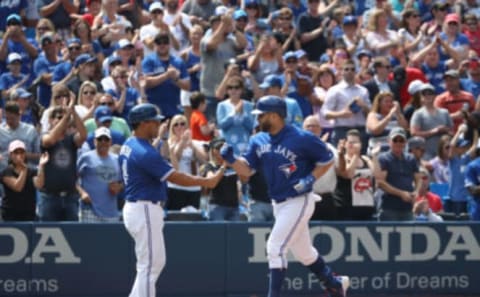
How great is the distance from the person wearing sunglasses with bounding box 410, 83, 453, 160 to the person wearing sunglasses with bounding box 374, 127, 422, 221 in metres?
2.13

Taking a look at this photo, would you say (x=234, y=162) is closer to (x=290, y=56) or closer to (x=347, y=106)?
(x=347, y=106)

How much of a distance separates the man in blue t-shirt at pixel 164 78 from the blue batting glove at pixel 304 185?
638cm

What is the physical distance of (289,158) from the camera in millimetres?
12266

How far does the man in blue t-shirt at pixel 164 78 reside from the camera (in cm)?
1838

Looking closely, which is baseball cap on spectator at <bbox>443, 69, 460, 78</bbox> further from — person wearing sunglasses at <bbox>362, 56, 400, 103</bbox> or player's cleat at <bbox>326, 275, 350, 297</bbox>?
player's cleat at <bbox>326, 275, 350, 297</bbox>

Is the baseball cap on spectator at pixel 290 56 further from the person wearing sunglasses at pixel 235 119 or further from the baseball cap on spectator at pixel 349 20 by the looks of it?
the baseball cap on spectator at pixel 349 20

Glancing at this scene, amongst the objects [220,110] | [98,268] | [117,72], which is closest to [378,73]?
[220,110]

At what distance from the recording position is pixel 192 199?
656 inches

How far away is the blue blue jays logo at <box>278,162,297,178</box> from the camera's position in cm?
1226

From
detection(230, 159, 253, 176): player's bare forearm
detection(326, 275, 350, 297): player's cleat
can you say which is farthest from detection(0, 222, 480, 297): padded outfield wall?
detection(230, 159, 253, 176): player's bare forearm

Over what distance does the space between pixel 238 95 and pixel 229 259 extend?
319cm

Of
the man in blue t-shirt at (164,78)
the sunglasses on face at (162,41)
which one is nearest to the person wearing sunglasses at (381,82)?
the man in blue t-shirt at (164,78)

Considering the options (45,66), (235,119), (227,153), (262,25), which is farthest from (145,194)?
(262,25)

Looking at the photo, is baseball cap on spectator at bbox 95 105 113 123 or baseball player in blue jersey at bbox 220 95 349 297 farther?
baseball cap on spectator at bbox 95 105 113 123
